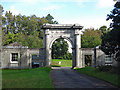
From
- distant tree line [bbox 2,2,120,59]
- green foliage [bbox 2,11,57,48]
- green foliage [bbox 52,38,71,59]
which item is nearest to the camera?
distant tree line [bbox 2,2,120,59]

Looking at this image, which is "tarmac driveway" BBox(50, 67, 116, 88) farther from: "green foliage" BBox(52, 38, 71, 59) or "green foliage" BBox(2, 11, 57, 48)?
"green foliage" BBox(52, 38, 71, 59)

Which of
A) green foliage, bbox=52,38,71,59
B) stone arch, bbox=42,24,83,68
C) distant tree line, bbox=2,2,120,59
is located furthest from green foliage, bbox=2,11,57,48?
stone arch, bbox=42,24,83,68

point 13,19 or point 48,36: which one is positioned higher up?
point 13,19

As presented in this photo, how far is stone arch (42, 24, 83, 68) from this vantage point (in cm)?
3222

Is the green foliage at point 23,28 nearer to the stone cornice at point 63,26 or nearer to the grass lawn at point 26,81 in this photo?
the stone cornice at point 63,26

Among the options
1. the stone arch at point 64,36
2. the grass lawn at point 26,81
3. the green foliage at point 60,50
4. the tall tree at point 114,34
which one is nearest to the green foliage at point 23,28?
the green foliage at point 60,50

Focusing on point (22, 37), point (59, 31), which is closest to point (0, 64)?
point (59, 31)

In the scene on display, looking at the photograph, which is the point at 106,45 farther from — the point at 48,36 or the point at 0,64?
the point at 0,64

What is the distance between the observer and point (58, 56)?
70062mm

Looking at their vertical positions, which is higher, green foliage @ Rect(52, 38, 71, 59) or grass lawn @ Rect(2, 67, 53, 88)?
green foliage @ Rect(52, 38, 71, 59)

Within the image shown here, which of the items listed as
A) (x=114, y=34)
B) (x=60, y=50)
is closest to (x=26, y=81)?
(x=114, y=34)

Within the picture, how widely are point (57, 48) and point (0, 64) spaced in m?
39.0

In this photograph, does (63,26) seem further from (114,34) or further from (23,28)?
(23,28)

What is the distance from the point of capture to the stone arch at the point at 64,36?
32219 millimetres
